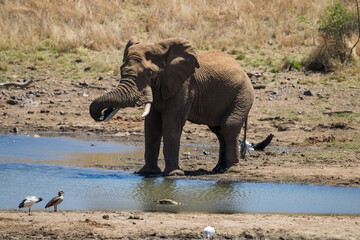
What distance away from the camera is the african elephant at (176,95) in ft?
37.9

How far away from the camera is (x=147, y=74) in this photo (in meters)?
11.7

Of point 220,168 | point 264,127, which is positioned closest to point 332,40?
point 264,127

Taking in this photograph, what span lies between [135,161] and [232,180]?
8.07 ft

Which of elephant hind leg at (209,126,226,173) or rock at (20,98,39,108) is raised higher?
rock at (20,98,39,108)

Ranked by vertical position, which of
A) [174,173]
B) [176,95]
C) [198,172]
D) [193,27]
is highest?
[193,27]

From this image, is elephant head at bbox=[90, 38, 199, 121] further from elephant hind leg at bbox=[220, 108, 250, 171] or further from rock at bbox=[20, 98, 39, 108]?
rock at bbox=[20, 98, 39, 108]

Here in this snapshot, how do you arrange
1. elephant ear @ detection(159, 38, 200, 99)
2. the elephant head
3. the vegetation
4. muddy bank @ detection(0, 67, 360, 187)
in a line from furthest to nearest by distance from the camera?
the vegetation, muddy bank @ detection(0, 67, 360, 187), elephant ear @ detection(159, 38, 200, 99), the elephant head

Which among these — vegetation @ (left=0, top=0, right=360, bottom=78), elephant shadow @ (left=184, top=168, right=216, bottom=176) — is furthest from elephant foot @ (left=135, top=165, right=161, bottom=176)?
vegetation @ (left=0, top=0, right=360, bottom=78)

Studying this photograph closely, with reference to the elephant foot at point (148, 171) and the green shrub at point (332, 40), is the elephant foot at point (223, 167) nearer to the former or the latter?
the elephant foot at point (148, 171)

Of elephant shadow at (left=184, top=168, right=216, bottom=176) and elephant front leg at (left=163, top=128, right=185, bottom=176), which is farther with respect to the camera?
elephant shadow at (left=184, top=168, right=216, bottom=176)

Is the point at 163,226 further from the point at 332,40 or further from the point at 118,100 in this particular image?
the point at 332,40

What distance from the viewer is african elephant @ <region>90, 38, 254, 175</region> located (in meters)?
11.5

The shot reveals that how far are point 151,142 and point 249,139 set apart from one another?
4153 millimetres

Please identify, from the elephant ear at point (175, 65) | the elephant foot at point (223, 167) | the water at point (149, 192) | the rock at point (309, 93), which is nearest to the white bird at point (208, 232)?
the water at point (149, 192)
